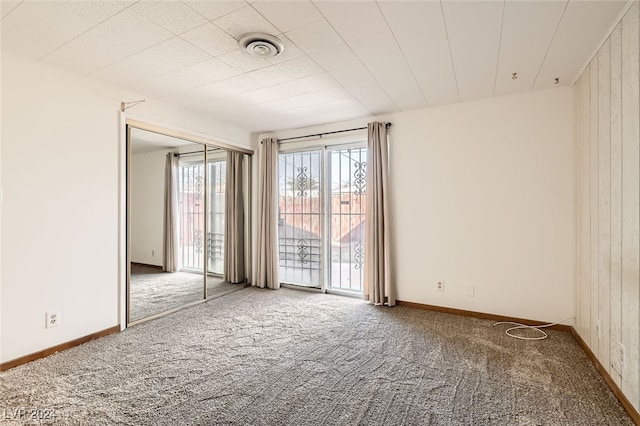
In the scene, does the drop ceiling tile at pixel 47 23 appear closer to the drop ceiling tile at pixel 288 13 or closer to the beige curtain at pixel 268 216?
the drop ceiling tile at pixel 288 13

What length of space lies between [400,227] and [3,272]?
3752 millimetres

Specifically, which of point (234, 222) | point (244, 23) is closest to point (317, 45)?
point (244, 23)

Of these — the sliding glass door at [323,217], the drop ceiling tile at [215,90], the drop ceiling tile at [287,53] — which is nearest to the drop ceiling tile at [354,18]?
the drop ceiling tile at [287,53]

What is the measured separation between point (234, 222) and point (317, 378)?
2885 millimetres

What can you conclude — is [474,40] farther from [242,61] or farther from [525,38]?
[242,61]

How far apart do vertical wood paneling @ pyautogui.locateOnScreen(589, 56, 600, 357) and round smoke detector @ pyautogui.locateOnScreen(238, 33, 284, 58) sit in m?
2.40

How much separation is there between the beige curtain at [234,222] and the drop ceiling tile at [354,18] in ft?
9.46

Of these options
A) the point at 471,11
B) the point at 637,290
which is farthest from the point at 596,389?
the point at 471,11

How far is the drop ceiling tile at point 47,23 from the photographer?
5.92 feet

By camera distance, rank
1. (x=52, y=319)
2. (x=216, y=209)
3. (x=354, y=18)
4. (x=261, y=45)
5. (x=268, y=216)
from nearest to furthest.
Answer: (x=354, y=18), (x=261, y=45), (x=52, y=319), (x=216, y=209), (x=268, y=216)

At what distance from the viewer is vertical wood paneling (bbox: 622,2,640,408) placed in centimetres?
175

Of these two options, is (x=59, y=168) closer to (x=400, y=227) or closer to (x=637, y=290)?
(x=400, y=227)

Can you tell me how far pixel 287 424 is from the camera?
1.76 m

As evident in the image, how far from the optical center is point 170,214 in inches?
146
